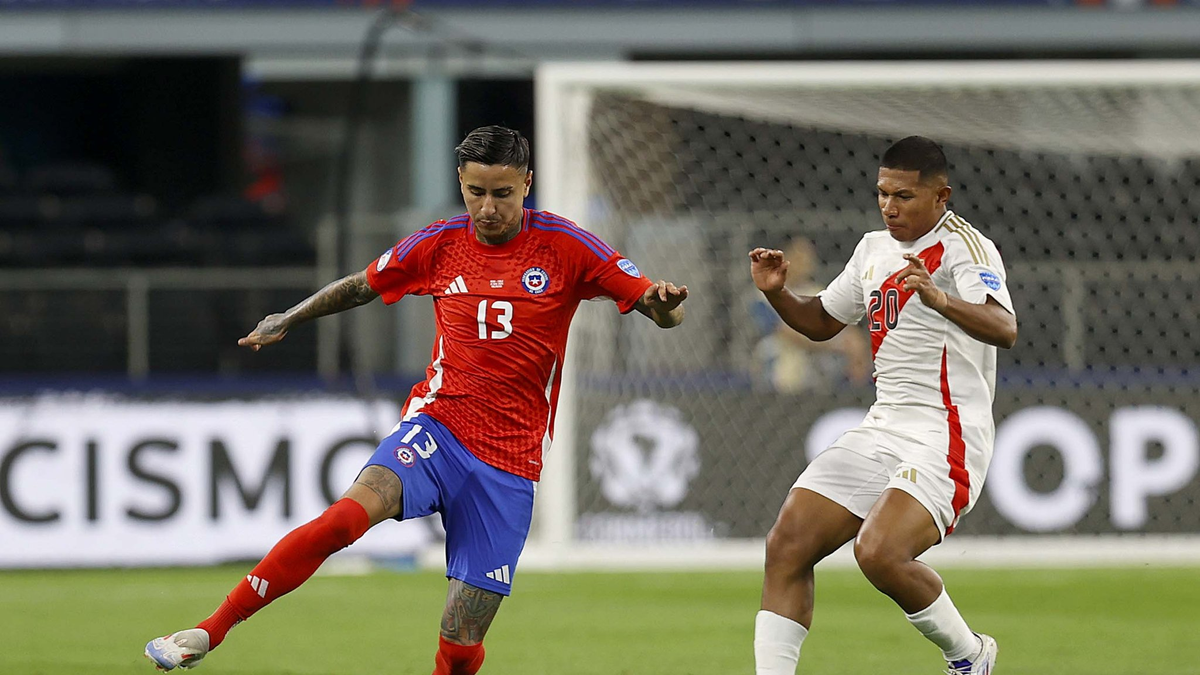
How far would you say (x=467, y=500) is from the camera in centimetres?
580

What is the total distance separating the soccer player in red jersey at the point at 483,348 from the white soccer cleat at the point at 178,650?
2.35 ft

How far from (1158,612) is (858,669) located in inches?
110

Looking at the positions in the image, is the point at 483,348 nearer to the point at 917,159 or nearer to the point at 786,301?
the point at 786,301

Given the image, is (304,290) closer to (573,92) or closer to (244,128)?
(573,92)

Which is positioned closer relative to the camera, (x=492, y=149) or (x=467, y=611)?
(x=492, y=149)

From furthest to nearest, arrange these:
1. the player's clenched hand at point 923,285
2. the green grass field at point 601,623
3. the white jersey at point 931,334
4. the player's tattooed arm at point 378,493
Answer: the green grass field at point 601,623
the white jersey at point 931,334
the player's tattooed arm at point 378,493
the player's clenched hand at point 923,285

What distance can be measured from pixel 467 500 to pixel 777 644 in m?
1.10

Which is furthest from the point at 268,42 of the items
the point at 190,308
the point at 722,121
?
the point at 722,121

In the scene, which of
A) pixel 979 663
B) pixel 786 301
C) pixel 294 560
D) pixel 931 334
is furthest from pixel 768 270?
pixel 294 560

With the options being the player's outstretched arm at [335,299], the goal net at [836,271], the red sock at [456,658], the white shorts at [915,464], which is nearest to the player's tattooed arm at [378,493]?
the red sock at [456,658]

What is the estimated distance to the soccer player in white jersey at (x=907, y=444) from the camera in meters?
5.50

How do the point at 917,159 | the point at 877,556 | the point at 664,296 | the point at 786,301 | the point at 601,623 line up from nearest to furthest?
1. the point at 877,556
2. the point at 664,296
3. the point at 917,159
4. the point at 786,301
5. the point at 601,623

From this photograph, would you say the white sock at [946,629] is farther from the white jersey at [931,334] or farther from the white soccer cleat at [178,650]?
the white soccer cleat at [178,650]

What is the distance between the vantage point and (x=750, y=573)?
1135 centimetres
